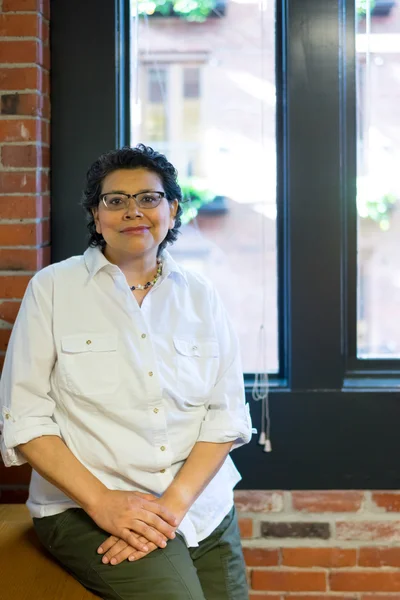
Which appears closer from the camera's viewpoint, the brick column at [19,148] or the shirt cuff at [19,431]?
the shirt cuff at [19,431]

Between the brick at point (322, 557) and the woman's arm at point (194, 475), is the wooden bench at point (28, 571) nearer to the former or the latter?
the woman's arm at point (194, 475)

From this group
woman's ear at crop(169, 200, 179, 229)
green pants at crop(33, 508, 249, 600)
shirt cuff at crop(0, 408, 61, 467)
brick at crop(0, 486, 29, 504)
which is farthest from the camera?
brick at crop(0, 486, 29, 504)

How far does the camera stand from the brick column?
8.05 ft

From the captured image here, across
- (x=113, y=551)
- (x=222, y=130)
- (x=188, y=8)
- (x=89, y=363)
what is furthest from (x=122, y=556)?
(x=188, y=8)

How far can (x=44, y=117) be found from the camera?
2527mm

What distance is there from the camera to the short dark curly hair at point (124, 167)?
6.97 feet

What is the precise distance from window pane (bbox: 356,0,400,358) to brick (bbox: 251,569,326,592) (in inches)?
27.9

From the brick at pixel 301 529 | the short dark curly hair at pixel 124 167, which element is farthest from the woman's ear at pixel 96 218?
the brick at pixel 301 529

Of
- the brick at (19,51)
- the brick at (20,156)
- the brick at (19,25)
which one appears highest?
the brick at (19,25)

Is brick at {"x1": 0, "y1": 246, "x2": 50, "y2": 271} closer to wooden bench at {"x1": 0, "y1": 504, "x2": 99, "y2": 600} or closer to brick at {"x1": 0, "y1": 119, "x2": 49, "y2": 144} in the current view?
brick at {"x1": 0, "y1": 119, "x2": 49, "y2": 144}

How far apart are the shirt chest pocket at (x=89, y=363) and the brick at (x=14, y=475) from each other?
2.17 ft

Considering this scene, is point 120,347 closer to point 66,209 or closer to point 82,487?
point 82,487

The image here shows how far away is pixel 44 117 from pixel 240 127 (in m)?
0.62

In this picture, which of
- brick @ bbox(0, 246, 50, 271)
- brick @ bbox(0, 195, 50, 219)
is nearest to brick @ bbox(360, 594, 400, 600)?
brick @ bbox(0, 246, 50, 271)
